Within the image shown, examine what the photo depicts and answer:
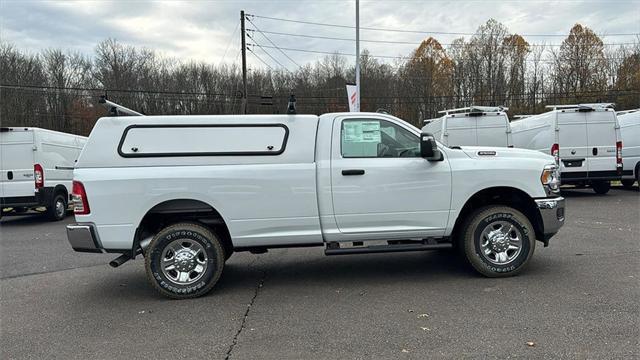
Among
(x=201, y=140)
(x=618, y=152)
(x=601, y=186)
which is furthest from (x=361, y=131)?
(x=601, y=186)

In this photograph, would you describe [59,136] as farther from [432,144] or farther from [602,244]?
[602,244]

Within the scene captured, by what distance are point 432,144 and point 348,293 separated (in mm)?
1962

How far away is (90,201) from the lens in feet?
16.2

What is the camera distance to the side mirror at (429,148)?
17.0 feet

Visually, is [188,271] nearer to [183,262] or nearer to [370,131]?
[183,262]

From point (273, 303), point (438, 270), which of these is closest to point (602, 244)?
point (438, 270)

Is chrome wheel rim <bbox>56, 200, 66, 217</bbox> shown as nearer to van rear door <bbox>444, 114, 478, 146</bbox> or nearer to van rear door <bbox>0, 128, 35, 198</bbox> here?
van rear door <bbox>0, 128, 35, 198</bbox>

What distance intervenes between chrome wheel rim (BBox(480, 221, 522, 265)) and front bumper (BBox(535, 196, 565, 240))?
13.4 inches

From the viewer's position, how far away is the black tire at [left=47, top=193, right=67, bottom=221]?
12.8 meters

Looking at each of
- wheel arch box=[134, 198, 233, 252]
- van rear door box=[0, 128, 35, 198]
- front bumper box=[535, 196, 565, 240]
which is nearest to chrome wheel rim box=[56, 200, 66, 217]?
van rear door box=[0, 128, 35, 198]

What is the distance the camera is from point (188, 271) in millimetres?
5141

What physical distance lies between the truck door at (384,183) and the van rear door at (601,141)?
10.2m

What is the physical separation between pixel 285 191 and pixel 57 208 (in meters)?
10.8

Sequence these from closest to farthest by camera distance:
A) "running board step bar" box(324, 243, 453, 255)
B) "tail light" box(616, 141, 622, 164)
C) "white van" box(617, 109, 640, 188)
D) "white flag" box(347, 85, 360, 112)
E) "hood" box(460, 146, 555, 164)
A: "running board step bar" box(324, 243, 453, 255)
"hood" box(460, 146, 555, 164)
"tail light" box(616, 141, 622, 164)
"white van" box(617, 109, 640, 188)
"white flag" box(347, 85, 360, 112)
